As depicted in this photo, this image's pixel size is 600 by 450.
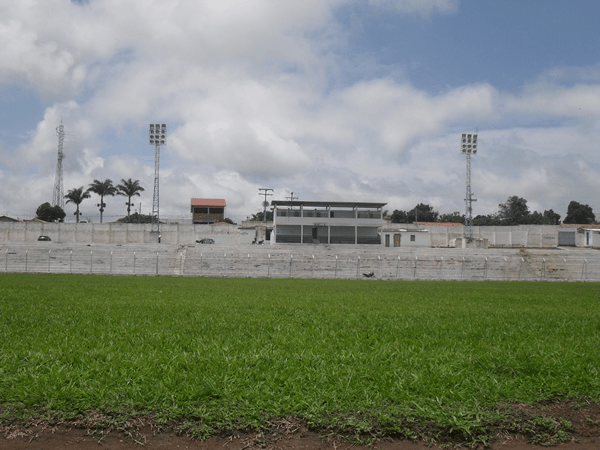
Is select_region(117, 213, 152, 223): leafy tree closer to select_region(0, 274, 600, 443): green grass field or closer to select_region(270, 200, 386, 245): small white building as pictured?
select_region(270, 200, 386, 245): small white building

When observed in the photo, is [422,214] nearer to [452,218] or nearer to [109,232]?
[452,218]

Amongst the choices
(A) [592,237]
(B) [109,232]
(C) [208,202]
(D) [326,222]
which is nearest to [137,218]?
(C) [208,202]

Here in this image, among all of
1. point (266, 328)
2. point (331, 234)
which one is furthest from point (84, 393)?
point (331, 234)

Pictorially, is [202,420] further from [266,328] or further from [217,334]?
[266,328]

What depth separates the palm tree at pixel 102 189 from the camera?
8075cm

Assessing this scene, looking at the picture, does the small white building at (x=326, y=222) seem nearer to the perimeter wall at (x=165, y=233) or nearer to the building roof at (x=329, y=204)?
the building roof at (x=329, y=204)

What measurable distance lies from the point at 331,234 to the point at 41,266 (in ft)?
115

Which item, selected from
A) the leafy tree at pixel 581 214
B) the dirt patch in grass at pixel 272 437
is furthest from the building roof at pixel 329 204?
the leafy tree at pixel 581 214

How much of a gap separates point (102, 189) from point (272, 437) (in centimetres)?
8414

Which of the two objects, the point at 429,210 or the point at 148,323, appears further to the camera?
the point at 429,210

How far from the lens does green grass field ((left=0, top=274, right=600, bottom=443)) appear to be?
15.0ft

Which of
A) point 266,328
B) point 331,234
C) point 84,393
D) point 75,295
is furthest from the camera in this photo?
point 331,234

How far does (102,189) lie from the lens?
81.1 meters

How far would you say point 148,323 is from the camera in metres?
9.39
